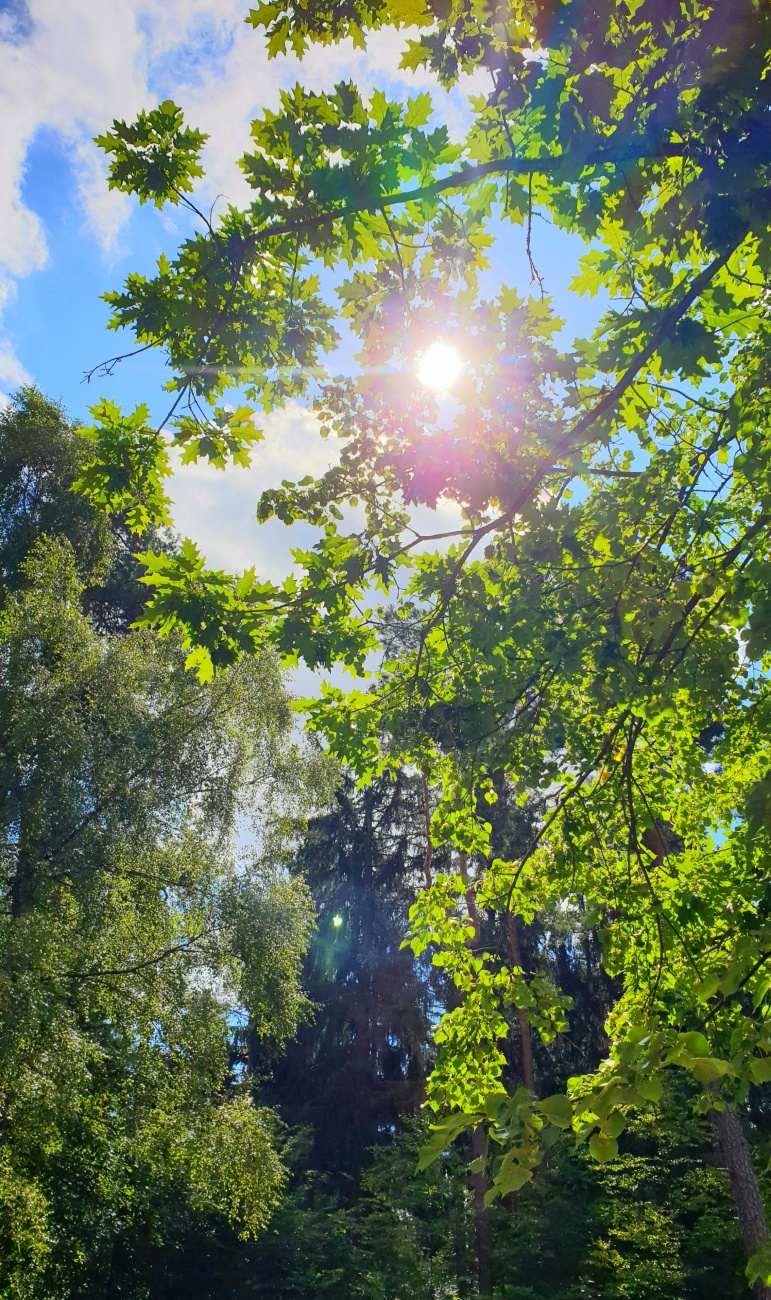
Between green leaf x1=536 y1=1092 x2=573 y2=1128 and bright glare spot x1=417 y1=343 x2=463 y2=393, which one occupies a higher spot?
bright glare spot x1=417 y1=343 x2=463 y2=393

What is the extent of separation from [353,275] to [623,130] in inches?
60.1

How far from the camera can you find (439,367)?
389 centimetres

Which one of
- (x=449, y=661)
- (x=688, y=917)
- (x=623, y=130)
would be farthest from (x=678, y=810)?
(x=623, y=130)

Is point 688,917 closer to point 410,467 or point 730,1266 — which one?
point 410,467

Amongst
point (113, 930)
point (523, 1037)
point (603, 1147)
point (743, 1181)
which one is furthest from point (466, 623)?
point (523, 1037)

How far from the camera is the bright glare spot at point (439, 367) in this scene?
150 inches

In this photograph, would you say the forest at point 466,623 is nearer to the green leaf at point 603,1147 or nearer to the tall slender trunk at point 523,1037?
the green leaf at point 603,1147

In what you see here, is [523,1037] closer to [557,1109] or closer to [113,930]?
[113,930]

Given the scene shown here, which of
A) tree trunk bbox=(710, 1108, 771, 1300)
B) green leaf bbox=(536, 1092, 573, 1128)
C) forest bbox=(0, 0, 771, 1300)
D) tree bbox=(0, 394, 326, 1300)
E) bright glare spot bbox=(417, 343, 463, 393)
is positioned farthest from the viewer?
tree trunk bbox=(710, 1108, 771, 1300)

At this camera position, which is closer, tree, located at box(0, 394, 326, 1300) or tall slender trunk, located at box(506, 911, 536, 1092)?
tree, located at box(0, 394, 326, 1300)

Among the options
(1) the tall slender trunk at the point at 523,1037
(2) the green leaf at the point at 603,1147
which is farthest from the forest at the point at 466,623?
(1) the tall slender trunk at the point at 523,1037

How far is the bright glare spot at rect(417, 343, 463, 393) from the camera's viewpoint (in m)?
3.82

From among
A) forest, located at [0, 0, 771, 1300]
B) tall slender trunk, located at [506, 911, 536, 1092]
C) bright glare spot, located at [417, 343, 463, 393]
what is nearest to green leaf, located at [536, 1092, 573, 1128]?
forest, located at [0, 0, 771, 1300]

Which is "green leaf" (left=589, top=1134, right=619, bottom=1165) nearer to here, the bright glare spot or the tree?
the bright glare spot
